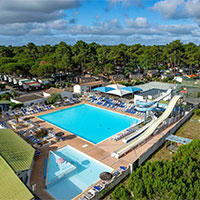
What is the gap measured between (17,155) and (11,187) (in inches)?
133

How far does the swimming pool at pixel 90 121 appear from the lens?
19.1 m

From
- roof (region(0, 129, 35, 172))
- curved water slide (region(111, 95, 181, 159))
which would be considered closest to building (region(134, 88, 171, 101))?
curved water slide (region(111, 95, 181, 159))

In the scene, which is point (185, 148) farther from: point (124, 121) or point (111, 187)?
point (124, 121)

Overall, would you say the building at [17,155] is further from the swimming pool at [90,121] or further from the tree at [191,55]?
the tree at [191,55]

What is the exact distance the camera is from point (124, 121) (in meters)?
22.0

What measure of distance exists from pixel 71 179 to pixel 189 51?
43.8 meters

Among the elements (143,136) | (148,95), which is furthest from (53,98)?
(143,136)

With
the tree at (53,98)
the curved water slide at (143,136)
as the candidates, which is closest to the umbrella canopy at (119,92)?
the tree at (53,98)

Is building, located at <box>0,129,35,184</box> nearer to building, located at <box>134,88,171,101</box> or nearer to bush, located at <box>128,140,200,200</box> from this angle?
bush, located at <box>128,140,200,200</box>

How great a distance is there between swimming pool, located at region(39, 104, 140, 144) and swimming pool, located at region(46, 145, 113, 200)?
3.26 m

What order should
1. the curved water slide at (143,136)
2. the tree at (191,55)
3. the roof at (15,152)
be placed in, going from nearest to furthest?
the roof at (15,152) → the curved water slide at (143,136) → the tree at (191,55)

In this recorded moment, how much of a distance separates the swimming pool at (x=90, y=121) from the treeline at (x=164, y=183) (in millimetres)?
8908

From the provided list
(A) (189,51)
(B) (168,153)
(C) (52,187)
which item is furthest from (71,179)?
(A) (189,51)

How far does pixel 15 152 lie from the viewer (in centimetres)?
1231
